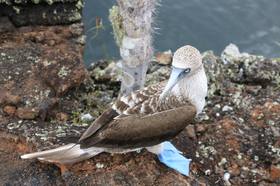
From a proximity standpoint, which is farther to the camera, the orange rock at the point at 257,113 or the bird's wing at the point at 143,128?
the orange rock at the point at 257,113

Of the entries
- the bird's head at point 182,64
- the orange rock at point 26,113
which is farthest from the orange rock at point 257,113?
the orange rock at point 26,113

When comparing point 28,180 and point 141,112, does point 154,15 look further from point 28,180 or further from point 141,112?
point 28,180

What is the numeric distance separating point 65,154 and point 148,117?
2.65 ft

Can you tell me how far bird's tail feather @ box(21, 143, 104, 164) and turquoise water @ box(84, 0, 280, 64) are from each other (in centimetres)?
416

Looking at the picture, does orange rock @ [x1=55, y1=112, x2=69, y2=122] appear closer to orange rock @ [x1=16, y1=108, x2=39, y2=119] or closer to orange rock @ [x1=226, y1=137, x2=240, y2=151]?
orange rock @ [x1=16, y1=108, x2=39, y2=119]

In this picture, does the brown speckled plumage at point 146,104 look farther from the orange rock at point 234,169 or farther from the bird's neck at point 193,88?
the orange rock at point 234,169

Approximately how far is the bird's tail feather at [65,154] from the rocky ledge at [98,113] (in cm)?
11

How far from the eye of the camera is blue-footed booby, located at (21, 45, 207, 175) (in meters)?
4.36

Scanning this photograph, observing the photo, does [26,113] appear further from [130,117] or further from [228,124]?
[228,124]

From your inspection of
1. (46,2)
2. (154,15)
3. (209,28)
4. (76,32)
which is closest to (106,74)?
(76,32)

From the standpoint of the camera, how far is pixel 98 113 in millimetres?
5801

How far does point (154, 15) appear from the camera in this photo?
16.4 feet

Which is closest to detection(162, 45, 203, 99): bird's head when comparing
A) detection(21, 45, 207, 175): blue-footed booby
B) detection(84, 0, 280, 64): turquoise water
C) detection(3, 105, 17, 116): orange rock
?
detection(21, 45, 207, 175): blue-footed booby

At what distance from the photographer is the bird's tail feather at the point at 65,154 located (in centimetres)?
461
